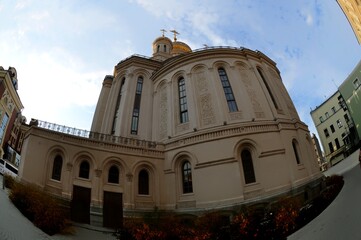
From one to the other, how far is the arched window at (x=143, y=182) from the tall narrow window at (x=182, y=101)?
246 inches

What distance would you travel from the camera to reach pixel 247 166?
20.1 m

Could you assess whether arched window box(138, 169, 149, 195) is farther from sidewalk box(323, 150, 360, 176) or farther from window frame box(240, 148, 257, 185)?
sidewalk box(323, 150, 360, 176)

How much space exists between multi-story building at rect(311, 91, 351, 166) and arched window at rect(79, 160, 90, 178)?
32.5 m

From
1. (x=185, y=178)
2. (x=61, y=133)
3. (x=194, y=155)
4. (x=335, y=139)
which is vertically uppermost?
(x=335, y=139)

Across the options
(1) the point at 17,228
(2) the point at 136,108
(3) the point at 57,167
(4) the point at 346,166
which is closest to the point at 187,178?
(3) the point at 57,167

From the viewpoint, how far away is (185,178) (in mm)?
20938

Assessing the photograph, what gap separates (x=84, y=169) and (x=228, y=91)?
14893 millimetres

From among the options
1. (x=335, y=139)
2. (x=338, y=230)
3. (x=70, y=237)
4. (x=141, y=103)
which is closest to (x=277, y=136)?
(x=338, y=230)

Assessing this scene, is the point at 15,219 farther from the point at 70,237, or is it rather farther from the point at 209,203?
the point at 209,203

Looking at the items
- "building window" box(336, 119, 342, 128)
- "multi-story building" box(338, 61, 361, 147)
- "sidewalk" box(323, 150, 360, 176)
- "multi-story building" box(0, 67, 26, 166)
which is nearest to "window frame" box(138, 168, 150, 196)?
"sidewalk" box(323, 150, 360, 176)

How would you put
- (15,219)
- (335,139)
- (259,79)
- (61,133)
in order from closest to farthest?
(15,219), (61,133), (259,79), (335,139)

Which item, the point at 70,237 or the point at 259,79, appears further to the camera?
the point at 259,79

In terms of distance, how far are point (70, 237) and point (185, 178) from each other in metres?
10.2

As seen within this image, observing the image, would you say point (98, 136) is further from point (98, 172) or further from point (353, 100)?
point (353, 100)
